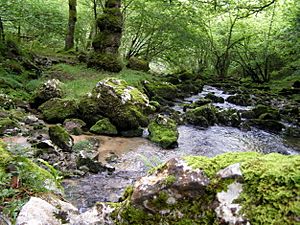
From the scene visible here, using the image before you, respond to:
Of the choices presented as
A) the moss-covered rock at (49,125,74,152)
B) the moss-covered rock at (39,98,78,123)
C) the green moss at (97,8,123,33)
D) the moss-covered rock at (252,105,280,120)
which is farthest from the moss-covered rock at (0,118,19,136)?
the green moss at (97,8,123,33)

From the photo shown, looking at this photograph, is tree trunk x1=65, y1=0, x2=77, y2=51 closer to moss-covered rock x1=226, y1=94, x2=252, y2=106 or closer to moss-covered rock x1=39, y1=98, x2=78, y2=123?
moss-covered rock x1=226, y1=94, x2=252, y2=106

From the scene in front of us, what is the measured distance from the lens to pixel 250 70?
90.4 ft

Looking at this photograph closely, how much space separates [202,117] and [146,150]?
355cm

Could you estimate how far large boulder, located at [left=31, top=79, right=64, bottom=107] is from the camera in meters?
9.20

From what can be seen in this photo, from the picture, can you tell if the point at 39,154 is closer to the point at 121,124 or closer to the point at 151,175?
the point at 121,124

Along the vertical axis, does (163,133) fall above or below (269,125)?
above

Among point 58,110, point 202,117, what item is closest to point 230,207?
point 58,110

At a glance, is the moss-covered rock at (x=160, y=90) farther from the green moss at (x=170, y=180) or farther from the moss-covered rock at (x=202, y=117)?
the green moss at (x=170, y=180)

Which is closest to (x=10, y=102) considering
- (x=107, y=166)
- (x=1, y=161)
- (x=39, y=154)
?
(x=39, y=154)

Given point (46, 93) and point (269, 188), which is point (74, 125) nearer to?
point (46, 93)

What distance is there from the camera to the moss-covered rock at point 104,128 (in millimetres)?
7631

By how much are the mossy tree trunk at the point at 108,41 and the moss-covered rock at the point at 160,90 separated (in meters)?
1.90

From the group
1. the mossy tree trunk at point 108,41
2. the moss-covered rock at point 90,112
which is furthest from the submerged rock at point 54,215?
the mossy tree trunk at point 108,41

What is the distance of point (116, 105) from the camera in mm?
8211
